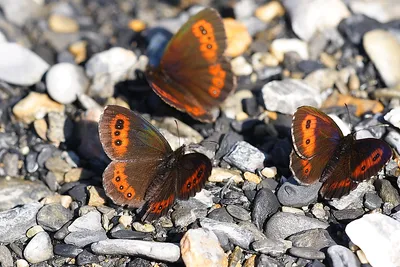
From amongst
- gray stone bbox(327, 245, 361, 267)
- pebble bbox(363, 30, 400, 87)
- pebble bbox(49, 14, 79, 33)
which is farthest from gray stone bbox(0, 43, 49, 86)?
gray stone bbox(327, 245, 361, 267)

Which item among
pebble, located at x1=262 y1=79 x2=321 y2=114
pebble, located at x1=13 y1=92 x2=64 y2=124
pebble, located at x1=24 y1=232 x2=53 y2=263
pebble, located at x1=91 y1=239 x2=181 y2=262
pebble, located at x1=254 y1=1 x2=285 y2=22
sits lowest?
pebble, located at x1=24 y1=232 x2=53 y2=263

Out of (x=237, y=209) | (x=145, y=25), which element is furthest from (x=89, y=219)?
(x=145, y=25)

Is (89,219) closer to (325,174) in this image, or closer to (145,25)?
(325,174)

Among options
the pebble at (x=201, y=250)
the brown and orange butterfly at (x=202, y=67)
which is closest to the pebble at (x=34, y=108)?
the brown and orange butterfly at (x=202, y=67)

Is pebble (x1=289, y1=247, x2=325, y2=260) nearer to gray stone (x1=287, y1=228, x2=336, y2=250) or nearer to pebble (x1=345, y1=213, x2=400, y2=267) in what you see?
gray stone (x1=287, y1=228, x2=336, y2=250)

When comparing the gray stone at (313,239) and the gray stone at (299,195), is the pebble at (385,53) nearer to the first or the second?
the gray stone at (299,195)

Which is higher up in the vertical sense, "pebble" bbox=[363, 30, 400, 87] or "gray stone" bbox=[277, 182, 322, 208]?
"pebble" bbox=[363, 30, 400, 87]
